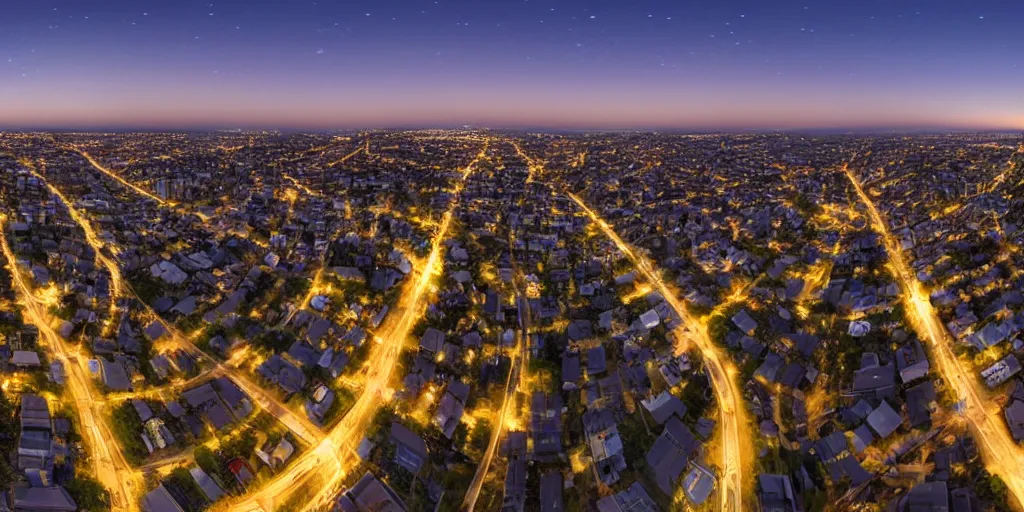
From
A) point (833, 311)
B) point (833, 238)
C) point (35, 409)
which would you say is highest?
point (833, 238)

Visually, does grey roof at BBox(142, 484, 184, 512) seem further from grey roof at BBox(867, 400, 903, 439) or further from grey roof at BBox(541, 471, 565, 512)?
grey roof at BBox(867, 400, 903, 439)

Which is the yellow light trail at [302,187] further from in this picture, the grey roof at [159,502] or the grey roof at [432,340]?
the grey roof at [159,502]

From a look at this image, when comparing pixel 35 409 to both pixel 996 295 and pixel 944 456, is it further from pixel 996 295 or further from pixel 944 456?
pixel 996 295

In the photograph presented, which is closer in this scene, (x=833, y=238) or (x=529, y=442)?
(x=529, y=442)

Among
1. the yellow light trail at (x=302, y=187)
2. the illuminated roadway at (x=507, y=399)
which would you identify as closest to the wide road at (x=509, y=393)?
the illuminated roadway at (x=507, y=399)

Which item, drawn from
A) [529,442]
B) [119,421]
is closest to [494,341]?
[529,442]

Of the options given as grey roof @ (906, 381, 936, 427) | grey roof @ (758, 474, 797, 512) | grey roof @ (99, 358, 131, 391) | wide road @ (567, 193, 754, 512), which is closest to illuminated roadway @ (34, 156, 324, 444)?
grey roof @ (99, 358, 131, 391)

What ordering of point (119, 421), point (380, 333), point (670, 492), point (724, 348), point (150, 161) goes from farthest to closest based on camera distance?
point (150, 161), point (380, 333), point (724, 348), point (119, 421), point (670, 492)
